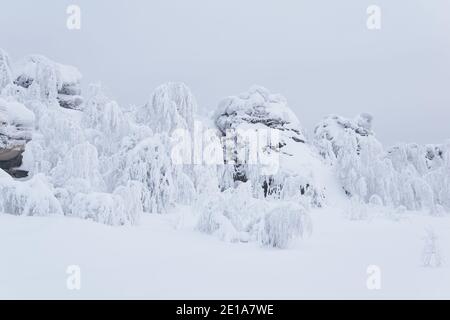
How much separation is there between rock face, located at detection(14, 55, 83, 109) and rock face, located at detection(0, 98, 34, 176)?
4.56 m

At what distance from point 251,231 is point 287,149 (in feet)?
43.8

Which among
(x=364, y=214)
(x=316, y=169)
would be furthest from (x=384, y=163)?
(x=364, y=214)

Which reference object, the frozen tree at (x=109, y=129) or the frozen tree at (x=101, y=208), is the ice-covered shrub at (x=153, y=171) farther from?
the frozen tree at (x=101, y=208)

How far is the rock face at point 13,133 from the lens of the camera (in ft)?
42.1

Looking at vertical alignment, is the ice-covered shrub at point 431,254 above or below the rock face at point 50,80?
below

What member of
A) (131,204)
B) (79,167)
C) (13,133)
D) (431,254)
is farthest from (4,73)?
(431,254)

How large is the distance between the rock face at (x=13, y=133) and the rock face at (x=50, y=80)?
456 centimetres

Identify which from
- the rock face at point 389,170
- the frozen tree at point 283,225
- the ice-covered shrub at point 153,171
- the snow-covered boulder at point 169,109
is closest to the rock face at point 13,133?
the ice-covered shrub at point 153,171

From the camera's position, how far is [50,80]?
18531 mm

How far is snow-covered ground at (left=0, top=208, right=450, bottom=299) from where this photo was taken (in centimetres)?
506

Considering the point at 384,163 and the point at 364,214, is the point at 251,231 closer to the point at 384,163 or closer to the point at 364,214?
the point at 364,214

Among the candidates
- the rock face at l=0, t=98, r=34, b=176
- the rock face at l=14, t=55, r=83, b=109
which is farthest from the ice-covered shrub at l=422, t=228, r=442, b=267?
the rock face at l=14, t=55, r=83, b=109

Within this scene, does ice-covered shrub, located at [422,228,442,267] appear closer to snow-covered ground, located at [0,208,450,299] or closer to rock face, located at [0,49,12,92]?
snow-covered ground, located at [0,208,450,299]
